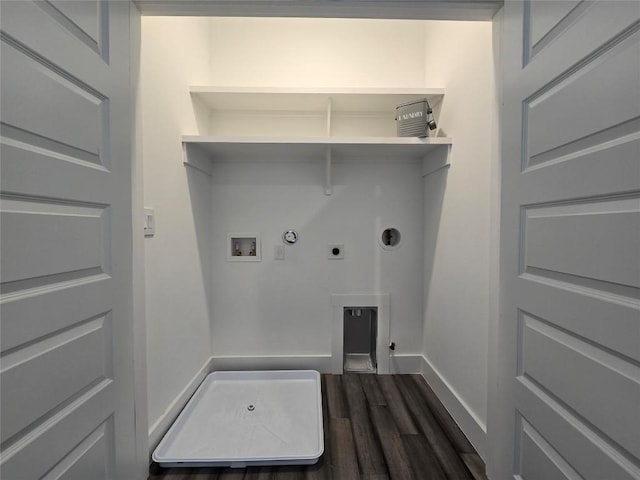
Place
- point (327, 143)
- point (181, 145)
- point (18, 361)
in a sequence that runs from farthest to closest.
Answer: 1. point (327, 143)
2. point (181, 145)
3. point (18, 361)

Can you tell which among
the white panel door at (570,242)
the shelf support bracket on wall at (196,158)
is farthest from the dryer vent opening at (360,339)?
the shelf support bracket on wall at (196,158)

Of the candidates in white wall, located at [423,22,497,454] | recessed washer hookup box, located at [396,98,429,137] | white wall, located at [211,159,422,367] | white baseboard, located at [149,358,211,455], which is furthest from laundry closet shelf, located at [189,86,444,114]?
white baseboard, located at [149,358,211,455]

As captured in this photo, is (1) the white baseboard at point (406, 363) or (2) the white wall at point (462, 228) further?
(1) the white baseboard at point (406, 363)

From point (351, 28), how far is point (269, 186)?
1284 mm

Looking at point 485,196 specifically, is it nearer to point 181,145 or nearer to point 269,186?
point 269,186

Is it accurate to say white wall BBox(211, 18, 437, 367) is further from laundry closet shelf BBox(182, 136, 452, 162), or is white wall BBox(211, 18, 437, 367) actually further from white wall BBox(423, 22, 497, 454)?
white wall BBox(423, 22, 497, 454)

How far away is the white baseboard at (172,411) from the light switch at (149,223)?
890 mm

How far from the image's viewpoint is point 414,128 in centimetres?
183

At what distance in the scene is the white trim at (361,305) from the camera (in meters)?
2.23

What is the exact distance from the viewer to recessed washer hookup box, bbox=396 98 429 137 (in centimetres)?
181

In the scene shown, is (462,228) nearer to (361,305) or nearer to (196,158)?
(361,305)

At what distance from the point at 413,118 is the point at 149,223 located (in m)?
1.55

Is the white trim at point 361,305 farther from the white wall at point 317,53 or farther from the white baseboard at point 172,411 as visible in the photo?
the white wall at point 317,53

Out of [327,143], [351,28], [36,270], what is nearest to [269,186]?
[327,143]
